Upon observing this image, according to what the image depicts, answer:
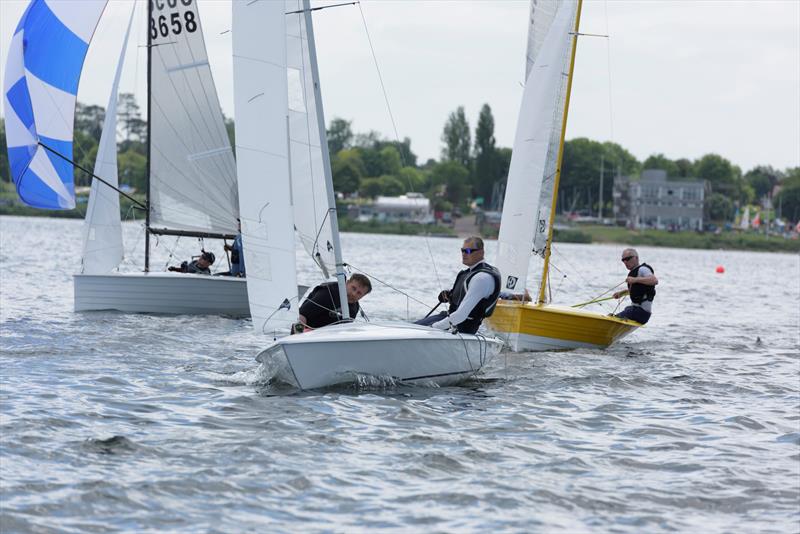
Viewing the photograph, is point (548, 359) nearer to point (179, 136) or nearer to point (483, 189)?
point (179, 136)

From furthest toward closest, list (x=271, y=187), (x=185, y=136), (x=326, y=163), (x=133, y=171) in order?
(x=133, y=171)
(x=185, y=136)
(x=326, y=163)
(x=271, y=187)

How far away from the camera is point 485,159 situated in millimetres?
132500

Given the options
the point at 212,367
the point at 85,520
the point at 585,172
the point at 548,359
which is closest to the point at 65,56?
the point at 212,367

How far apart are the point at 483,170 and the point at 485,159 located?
4.84 ft

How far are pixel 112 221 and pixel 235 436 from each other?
10.7 metres

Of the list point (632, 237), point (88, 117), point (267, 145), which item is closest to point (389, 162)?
point (88, 117)

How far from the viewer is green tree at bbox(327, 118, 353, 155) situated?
7146 inches

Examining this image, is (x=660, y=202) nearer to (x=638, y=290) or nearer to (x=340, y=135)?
(x=340, y=135)

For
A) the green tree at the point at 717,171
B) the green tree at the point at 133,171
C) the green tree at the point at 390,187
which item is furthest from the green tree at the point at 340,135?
the green tree at the point at 133,171

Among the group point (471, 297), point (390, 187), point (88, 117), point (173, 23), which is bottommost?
point (471, 297)

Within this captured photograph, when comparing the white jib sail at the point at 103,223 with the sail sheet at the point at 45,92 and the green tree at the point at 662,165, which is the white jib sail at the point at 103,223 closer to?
the sail sheet at the point at 45,92

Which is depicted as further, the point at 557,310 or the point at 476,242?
the point at 557,310

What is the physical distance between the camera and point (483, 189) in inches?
5236

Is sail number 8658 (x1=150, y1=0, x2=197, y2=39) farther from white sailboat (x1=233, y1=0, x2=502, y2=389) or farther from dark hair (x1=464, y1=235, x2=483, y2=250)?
dark hair (x1=464, y1=235, x2=483, y2=250)
